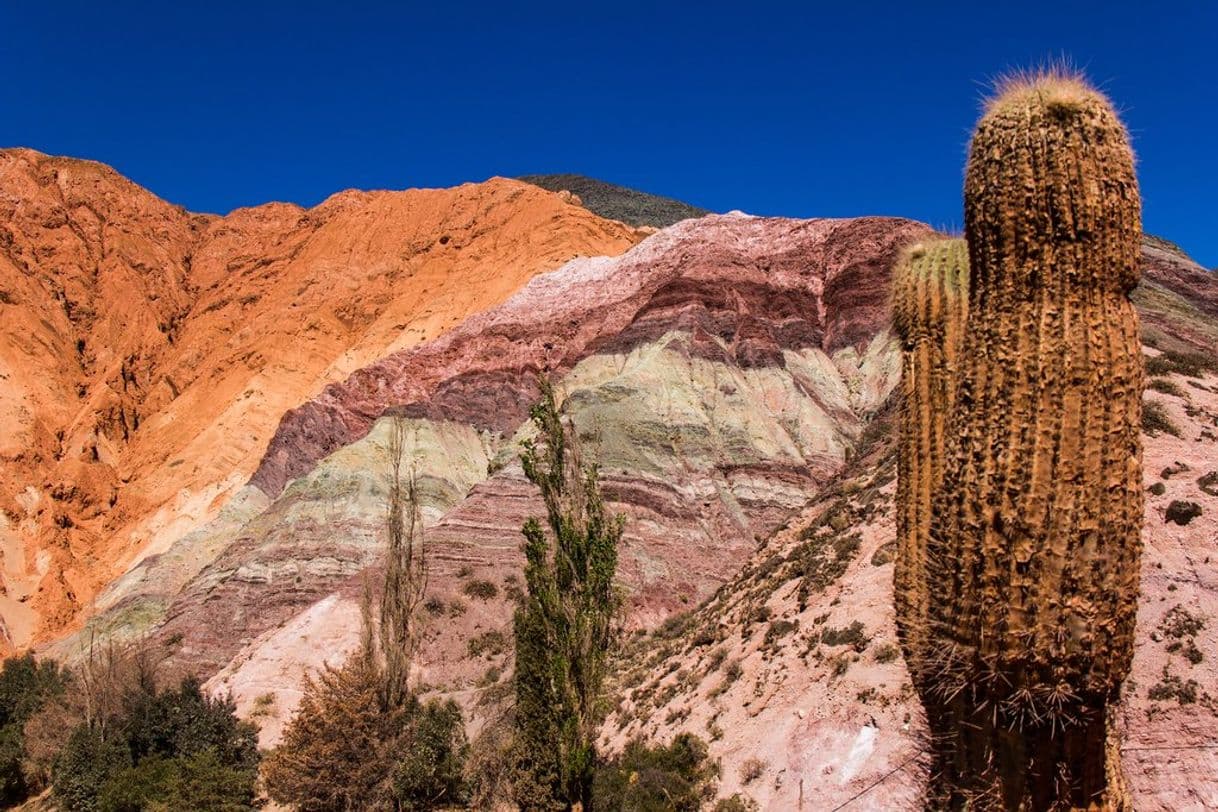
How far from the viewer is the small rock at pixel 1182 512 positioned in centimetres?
1515

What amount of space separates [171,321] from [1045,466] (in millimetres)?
93473

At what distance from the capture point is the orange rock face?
6056 cm

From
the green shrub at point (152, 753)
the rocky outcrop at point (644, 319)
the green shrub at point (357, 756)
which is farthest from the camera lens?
the rocky outcrop at point (644, 319)

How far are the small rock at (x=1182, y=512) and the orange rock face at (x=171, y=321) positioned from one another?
55.7 metres

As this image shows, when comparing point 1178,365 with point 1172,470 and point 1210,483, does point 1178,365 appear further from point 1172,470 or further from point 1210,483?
point 1210,483

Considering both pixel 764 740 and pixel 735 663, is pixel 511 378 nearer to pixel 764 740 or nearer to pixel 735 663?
pixel 735 663

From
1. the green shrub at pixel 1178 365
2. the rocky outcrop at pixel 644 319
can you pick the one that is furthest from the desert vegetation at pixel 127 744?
the green shrub at pixel 1178 365

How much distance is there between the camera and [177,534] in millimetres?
56969

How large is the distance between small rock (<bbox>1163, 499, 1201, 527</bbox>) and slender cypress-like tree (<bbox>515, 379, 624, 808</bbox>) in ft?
30.8

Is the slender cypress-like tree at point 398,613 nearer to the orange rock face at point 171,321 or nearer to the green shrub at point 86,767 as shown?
the green shrub at point 86,767

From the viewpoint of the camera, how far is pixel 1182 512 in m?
15.3

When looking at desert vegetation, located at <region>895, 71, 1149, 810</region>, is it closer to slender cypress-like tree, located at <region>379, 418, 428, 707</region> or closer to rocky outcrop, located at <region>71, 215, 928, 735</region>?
slender cypress-like tree, located at <region>379, 418, 428, 707</region>

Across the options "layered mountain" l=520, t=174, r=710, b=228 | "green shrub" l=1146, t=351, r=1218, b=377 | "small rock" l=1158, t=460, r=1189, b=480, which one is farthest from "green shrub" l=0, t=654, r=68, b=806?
"layered mountain" l=520, t=174, r=710, b=228

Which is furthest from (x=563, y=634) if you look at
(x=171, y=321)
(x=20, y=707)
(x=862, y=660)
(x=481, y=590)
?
(x=171, y=321)
